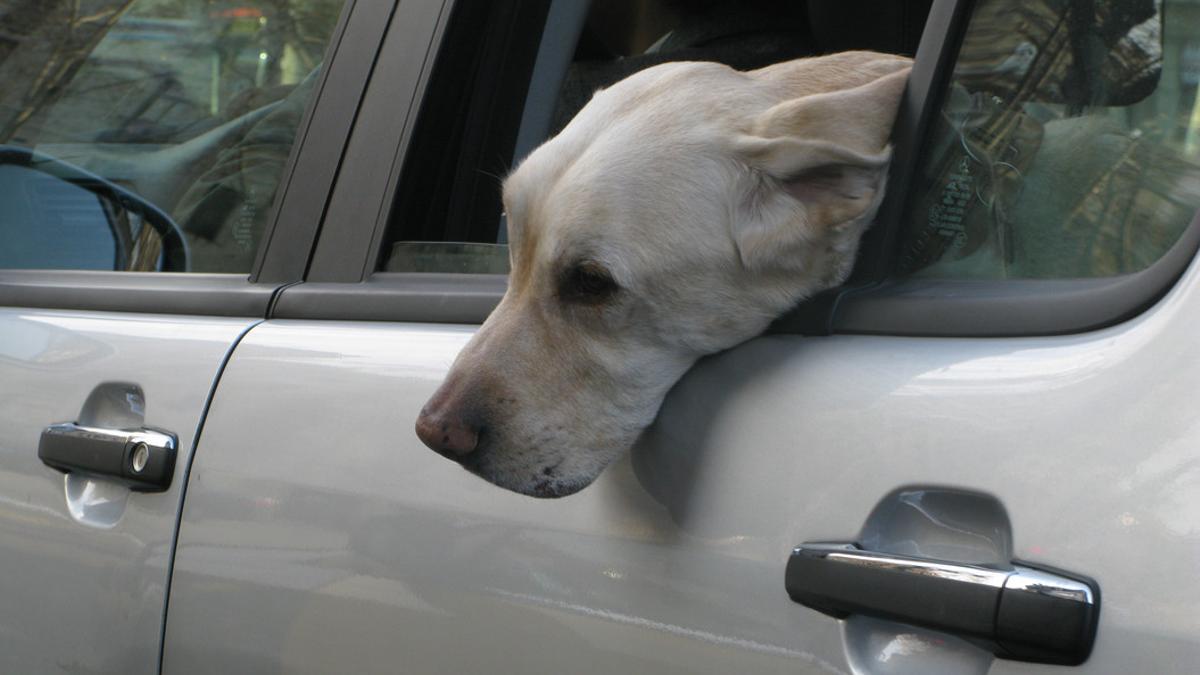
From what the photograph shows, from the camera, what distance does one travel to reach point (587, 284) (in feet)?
5.52

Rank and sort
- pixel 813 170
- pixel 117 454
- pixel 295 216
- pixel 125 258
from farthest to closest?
1. pixel 125 258
2. pixel 295 216
3. pixel 117 454
4. pixel 813 170

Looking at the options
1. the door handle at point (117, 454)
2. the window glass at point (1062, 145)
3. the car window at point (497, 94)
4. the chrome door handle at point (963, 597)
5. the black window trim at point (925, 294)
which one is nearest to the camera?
the chrome door handle at point (963, 597)

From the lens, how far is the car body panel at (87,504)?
209 centimetres

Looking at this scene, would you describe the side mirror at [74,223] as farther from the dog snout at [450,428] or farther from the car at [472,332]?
the dog snout at [450,428]

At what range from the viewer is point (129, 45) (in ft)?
9.33

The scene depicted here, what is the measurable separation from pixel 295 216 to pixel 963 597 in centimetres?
148

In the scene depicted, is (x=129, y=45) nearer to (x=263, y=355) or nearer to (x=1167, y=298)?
(x=263, y=355)

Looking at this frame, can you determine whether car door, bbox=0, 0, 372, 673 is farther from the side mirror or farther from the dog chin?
the dog chin

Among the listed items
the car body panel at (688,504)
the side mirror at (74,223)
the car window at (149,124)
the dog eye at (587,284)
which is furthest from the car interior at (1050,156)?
the side mirror at (74,223)

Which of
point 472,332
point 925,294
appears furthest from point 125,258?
point 925,294

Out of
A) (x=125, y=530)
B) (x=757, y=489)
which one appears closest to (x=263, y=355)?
(x=125, y=530)

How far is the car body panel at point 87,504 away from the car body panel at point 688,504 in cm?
7

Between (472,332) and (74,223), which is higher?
(472,332)

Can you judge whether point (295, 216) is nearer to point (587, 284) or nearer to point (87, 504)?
point (87, 504)
